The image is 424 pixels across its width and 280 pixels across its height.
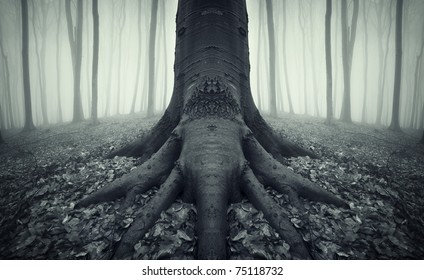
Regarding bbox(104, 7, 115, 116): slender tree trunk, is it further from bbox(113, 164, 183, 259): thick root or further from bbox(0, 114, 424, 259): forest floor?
bbox(113, 164, 183, 259): thick root

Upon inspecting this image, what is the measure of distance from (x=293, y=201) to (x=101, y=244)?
198 cm

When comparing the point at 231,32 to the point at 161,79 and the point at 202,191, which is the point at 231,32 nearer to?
the point at 202,191

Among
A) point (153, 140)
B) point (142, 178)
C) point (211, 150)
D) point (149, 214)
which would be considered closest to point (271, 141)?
point (211, 150)

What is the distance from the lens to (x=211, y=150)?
7.33 feet

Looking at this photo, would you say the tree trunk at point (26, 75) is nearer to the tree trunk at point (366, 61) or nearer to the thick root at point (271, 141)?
the thick root at point (271, 141)

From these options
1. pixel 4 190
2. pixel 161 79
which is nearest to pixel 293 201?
pixel 4 190

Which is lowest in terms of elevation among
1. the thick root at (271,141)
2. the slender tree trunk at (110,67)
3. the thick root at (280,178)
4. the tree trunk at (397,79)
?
the thick root at (280,178)

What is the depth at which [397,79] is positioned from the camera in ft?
31.0

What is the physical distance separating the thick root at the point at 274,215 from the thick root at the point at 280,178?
0.37 metres

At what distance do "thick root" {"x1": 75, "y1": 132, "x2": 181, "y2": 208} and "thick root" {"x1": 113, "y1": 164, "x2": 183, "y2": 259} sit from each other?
35cm

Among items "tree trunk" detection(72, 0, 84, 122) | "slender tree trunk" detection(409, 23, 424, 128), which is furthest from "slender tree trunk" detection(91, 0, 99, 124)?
"slender tree trunk" detection(409, 23, 424, 128)

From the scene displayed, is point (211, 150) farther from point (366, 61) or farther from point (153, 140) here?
point (366, 61)

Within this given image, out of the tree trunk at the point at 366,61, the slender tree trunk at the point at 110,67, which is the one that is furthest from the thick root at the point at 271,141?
the tree trunk at the point at 366,61

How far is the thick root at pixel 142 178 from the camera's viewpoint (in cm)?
233
